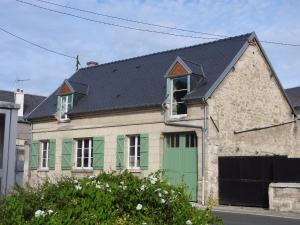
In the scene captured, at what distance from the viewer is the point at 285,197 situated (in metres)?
17.4

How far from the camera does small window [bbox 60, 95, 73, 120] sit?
27.7 m

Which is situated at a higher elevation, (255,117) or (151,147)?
(255,117)

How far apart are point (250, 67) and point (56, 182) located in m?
19.3

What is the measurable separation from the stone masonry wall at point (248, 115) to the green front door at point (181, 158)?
32.8 inches

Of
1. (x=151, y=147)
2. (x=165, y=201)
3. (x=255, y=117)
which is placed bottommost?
(x=165, y=201)

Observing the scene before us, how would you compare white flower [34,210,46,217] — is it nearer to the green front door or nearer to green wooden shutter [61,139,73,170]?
the green front door

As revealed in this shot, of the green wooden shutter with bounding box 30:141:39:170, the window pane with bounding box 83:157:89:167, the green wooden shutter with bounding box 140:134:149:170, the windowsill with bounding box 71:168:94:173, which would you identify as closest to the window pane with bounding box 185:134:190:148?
the green wooden shutter with bounding box 140:134:149:170

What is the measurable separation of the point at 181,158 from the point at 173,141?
96 centimetres

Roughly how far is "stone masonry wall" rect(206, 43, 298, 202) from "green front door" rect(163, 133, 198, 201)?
0.83 metres

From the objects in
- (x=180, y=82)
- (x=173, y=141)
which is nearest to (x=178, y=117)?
(x=173, y=141)

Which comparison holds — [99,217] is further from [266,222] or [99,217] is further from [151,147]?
[151,147]

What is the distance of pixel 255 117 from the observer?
23.6 metres

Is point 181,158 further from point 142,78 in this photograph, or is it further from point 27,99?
point 27,99

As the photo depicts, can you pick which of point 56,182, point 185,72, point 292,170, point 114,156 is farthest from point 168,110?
point 56,182
